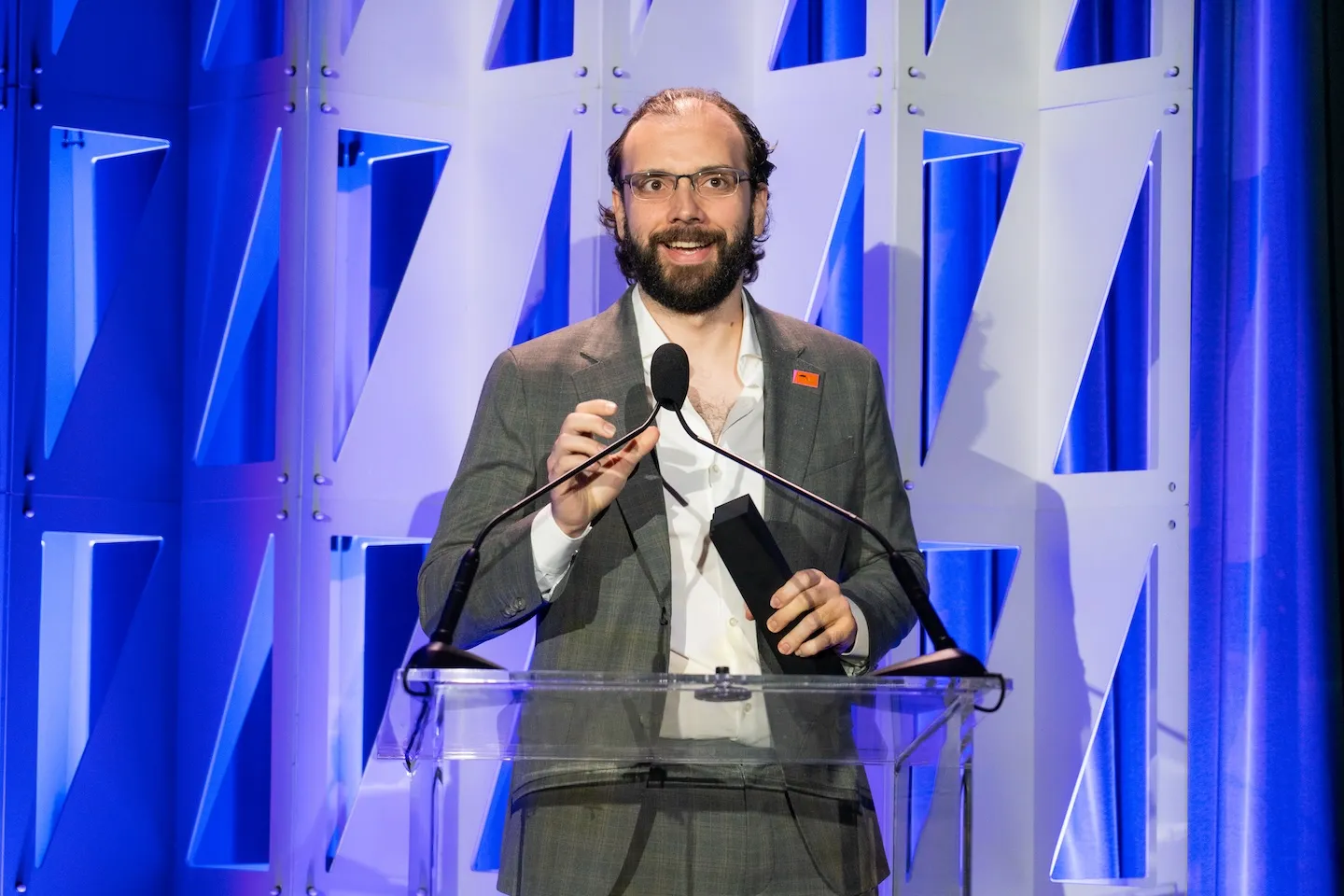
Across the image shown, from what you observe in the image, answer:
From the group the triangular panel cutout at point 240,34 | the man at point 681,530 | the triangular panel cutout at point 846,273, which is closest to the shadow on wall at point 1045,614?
the triangular panel cutout at point 846,273

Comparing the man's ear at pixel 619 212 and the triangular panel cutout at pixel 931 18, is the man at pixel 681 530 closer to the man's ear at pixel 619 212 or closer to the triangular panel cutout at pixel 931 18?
the man's ear at pixel 619 212

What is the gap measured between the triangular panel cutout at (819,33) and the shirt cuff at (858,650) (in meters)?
1.76

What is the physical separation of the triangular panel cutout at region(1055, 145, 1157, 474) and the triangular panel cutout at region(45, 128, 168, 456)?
2.26 metres

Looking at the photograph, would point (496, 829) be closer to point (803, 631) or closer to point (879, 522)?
point (879, 522)

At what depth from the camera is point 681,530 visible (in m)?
2.31

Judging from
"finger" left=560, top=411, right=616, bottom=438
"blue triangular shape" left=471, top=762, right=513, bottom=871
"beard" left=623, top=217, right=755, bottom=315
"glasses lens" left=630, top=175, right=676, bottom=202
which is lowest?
"blue triangular shape" left=471, top=762, right=513, bottom=871

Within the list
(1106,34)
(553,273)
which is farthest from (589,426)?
(1106,34)

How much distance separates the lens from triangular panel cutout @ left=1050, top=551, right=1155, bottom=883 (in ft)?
10.8

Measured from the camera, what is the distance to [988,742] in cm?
333

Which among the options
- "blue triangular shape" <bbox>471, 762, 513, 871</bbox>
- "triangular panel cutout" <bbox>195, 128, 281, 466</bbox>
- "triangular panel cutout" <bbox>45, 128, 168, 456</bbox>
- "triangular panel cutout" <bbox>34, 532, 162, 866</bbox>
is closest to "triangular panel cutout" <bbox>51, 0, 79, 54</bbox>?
"triangular panel cutout" <bbox>45, 128, 168, 456</bbox>

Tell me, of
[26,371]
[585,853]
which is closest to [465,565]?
[585,853]

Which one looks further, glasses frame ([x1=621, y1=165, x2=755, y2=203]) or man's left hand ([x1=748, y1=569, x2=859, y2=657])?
glasses frame ([x1=621, y1=165, x2=755, y2=203])

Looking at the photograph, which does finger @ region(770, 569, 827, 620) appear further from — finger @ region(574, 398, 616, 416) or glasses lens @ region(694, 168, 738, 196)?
glasses lens @ region(694, 168, 738, 196)

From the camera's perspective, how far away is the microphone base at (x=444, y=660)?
1640 mm
